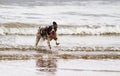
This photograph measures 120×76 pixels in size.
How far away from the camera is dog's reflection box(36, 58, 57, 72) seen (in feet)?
54.0

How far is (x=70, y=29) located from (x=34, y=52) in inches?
492

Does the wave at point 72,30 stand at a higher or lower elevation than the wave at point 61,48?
lower

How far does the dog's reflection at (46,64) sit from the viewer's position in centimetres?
1647

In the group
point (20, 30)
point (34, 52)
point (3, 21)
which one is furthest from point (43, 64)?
point (3, 21)

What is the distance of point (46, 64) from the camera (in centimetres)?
1769

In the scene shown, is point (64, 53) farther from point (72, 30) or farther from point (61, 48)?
point (72, 30)

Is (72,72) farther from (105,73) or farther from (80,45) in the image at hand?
(80,45)

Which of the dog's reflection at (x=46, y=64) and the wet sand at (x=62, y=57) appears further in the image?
the dog's reflection at (x=46, y=64)

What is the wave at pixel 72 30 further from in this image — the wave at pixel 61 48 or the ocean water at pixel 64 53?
the wave at pixel 61 48

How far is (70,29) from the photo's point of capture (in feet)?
112

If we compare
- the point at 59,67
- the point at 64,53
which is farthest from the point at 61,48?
the point at 59,67

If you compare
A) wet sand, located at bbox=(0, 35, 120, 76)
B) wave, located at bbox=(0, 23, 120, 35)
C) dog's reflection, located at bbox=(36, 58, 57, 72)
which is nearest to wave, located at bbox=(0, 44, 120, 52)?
wet sand, located at bbox=(0, 35, 120, 76)

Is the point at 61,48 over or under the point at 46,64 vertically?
under

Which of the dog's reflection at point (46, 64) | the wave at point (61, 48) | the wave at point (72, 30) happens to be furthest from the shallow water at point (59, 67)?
the wave at point (72, 30)
